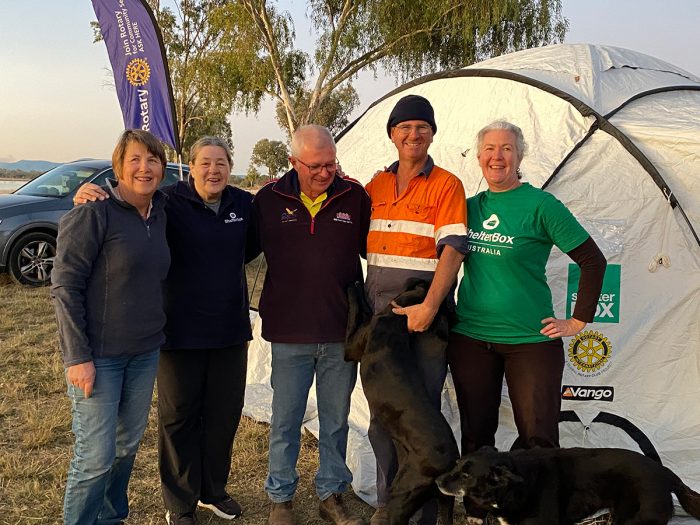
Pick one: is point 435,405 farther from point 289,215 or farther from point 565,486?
point 289,215

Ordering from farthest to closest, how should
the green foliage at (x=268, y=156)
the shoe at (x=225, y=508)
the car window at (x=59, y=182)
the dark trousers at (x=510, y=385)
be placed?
the green foliage at (x=268, y=156)
the car window at (x=59, y=182)
the shoe at (x=225, y=508)
the dark trousers at (x=510, y=385)

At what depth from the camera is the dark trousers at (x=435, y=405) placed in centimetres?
299

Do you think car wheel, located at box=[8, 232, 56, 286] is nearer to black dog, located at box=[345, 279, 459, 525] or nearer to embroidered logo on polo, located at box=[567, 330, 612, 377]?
black dog, located at box=[345, 279, 459, 525]

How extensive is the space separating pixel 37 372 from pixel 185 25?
16.2 metres

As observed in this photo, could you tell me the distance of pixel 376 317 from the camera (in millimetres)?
2973

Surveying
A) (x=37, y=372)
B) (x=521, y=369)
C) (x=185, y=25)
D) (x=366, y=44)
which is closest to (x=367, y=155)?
Result: (x=521, y=369)

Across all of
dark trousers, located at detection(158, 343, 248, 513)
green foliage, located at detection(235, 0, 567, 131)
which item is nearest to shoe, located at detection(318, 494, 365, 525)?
dark trousers, located at detection(158, 343, 248, 513)

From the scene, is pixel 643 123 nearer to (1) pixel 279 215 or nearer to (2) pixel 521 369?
(2) pixel 521 369

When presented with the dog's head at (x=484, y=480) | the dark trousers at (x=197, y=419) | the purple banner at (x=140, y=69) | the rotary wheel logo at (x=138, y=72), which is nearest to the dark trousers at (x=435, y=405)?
the dog's head at (x=484, y=480)

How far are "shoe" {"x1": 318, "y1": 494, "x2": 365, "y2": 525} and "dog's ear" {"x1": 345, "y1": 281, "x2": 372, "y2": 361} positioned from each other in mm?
873

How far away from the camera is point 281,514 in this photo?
329 centimetres

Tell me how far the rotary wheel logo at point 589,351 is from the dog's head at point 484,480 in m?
1.44

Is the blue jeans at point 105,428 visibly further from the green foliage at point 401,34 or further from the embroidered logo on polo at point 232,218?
the green foliage at point 401,34

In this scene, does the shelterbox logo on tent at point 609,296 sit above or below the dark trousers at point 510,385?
above
